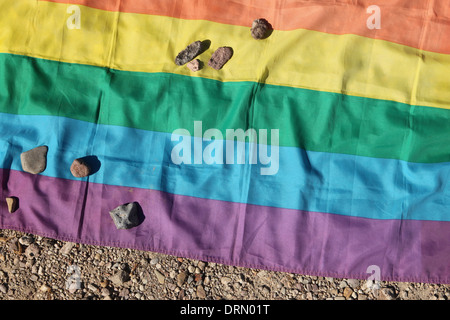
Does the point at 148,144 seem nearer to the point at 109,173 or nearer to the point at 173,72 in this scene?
the point at 109,173

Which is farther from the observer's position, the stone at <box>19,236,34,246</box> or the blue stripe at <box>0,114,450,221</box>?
the stone at <box>19,236,34,246</box>

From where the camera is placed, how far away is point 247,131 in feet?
7.41

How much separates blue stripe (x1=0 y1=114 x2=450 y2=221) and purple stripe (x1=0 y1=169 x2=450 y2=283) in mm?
54

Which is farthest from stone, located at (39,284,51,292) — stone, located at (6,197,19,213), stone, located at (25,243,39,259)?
stone, located at (6,197,19,213)

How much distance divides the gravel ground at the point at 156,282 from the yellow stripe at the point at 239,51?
3.52 ft

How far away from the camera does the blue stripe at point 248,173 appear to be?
2195 mm

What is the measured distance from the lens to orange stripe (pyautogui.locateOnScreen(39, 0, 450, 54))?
7.59ft

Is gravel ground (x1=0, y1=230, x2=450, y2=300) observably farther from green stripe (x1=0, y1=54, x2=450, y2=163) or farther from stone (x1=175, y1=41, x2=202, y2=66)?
stone (x1=175, y1=41, x2=202, y2=66)

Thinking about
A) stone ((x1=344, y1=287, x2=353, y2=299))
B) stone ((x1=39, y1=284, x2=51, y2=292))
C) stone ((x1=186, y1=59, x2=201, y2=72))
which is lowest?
stone ((x1=39, y1=284, x2=51, y2=292))

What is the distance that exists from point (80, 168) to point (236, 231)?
0.93 m

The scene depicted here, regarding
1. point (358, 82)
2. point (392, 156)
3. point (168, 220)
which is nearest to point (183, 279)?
point (168, 220)

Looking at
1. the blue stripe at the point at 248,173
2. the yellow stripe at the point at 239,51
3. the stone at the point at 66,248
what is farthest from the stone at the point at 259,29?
the stone at the point at 66,248

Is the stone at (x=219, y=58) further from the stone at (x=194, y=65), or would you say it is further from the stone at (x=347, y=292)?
the stone at (x=347, y=292)

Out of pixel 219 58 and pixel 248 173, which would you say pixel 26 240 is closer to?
pixel 248 173
